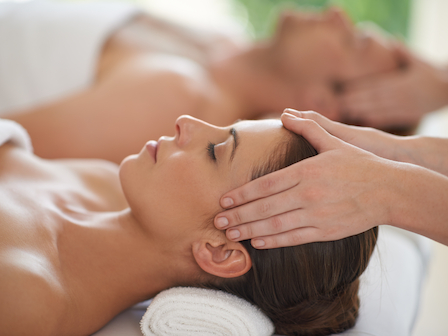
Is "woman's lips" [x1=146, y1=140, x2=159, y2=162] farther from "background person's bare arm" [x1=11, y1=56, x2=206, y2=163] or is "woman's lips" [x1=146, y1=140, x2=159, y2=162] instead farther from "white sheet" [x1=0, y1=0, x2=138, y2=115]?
"white sheet" [x1=0, y1=0, x2=138, y2=115]

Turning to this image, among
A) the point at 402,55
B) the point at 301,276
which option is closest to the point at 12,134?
the point at 301,276

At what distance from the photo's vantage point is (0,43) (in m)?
1.89

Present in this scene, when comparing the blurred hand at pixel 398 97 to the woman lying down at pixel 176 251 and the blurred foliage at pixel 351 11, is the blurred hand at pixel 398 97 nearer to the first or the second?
the woman lying down at pixel 176 251

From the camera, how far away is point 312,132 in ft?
2.97

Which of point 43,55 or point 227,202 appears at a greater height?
point 43,55

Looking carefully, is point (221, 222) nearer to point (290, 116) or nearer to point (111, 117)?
point (290, 116)

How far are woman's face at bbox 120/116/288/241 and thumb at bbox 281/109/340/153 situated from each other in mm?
31

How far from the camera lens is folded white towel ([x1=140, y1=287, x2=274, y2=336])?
35.4 inches

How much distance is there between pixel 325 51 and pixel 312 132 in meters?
1.33

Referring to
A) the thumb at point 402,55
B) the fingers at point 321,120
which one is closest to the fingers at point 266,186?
the fingers at point 321,120

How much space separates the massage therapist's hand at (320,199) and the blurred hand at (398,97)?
1.37 metres

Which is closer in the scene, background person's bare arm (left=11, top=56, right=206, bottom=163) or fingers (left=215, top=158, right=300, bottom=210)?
fingers (left=215, top=158, right=300, bottom=210)

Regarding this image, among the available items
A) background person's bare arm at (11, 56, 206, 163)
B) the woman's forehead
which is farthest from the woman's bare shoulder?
background person's bare arm at (11, 56, 206, 163)

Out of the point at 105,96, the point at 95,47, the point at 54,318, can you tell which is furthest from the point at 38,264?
the point at 95,47
